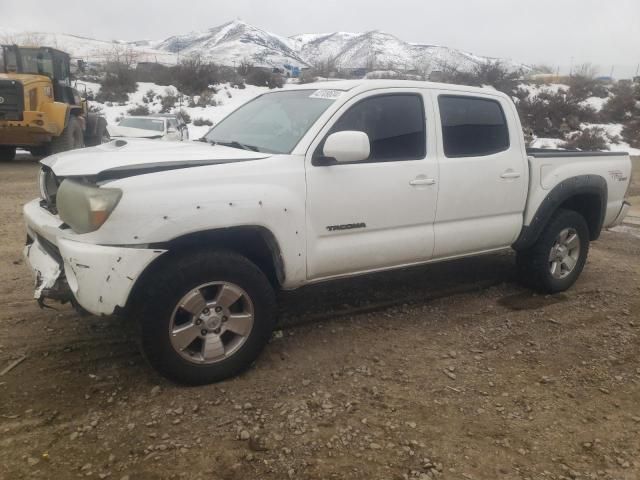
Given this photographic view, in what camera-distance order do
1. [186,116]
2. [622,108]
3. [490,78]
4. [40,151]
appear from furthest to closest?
[490,78]
[622,108]
[186,116]
[40,151]

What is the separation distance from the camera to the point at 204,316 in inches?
123

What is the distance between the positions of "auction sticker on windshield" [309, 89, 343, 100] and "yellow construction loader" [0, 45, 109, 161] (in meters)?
10.3

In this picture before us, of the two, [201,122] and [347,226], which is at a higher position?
[201,122]

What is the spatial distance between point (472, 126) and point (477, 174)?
40 cm

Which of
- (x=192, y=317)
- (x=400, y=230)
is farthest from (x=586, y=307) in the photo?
(x=192, y=317)

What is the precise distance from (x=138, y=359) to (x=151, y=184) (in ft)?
4.16

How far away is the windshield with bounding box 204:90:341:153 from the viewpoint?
3.61 metres

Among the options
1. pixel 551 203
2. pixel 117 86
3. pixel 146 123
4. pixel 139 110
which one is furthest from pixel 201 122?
pixel 551 203

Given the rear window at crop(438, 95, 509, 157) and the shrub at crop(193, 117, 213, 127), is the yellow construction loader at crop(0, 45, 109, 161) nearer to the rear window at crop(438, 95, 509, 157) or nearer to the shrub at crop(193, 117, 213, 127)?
the shrub at crop(193, 117, 213, 127)

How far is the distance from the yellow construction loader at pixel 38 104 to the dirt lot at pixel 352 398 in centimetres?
873

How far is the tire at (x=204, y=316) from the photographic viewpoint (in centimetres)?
295

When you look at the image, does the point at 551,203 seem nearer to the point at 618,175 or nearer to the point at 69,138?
the point at 618,175

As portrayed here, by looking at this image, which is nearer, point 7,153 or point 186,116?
point 7,153

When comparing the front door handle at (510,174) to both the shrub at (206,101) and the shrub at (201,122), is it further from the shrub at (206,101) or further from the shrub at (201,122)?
the shrub at (206,101)
